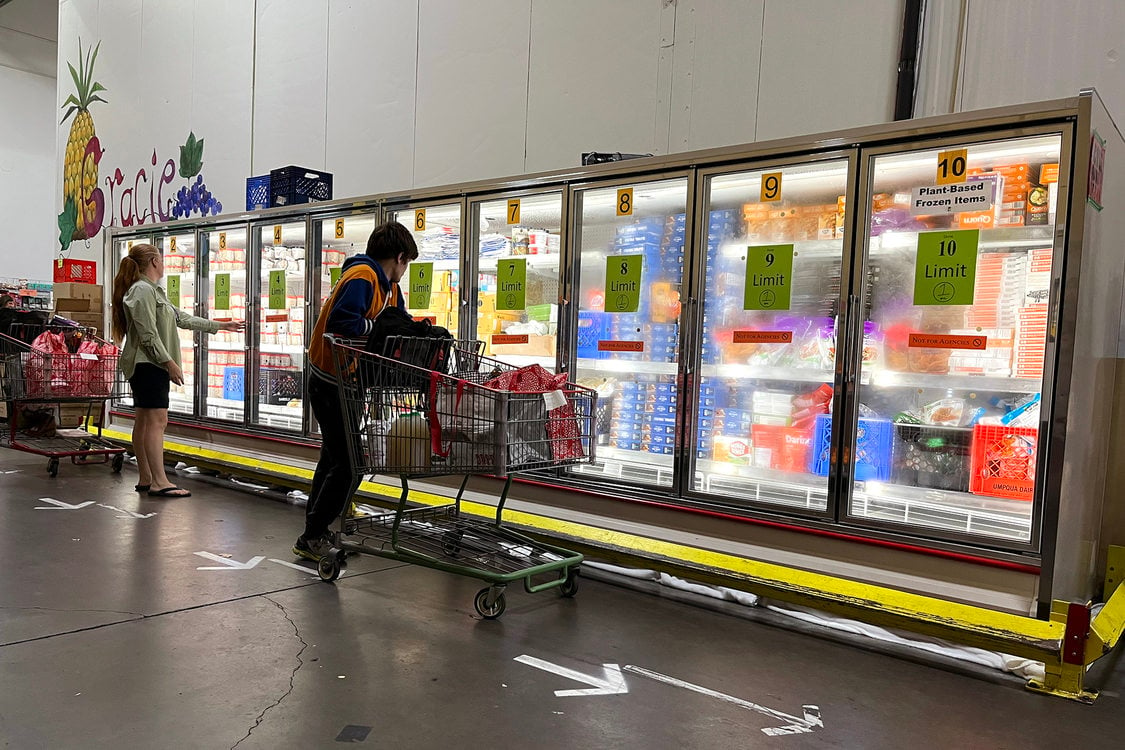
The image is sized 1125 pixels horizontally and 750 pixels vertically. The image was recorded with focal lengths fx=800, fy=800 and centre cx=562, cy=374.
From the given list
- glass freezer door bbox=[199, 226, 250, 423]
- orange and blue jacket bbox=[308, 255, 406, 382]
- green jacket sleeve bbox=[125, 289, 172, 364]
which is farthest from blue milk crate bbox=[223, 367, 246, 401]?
orange and blue jacket bbox=[308, 255, 406, 382]

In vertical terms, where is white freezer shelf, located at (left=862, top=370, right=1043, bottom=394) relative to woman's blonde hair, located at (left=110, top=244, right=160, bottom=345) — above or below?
below

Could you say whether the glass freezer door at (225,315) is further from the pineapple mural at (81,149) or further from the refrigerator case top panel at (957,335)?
the refrigerator case top panel at (957,335)

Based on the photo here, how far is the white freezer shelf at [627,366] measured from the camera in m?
4.46

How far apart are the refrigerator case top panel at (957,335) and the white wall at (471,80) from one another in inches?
47.4

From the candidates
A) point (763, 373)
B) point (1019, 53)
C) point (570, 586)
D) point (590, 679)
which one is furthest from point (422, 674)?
point (1019, 53)

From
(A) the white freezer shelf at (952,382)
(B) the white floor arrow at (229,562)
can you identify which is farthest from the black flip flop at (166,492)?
(A) the white freezer shelf at (952,382)

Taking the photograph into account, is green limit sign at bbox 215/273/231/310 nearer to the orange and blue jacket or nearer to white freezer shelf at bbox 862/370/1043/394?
the orange and blue jacket

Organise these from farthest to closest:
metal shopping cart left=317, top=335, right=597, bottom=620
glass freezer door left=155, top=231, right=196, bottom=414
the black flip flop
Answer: glass freezer door left=155, top=231, right=196, bottom=414
the black flip flop
metal shopping cart left=317, top=335, right=597, bottom=620

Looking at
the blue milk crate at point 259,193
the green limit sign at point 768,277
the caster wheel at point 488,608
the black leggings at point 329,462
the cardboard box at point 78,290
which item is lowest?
the caster wheel at point 488,608

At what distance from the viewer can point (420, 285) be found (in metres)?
5.53

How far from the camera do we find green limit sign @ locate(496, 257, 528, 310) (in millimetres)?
4953

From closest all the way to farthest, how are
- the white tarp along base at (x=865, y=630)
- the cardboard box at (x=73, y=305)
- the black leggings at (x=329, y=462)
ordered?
the white tarp along base at (x=865, y=630)
the black leggings at (x=329, y=462)
the cardboard box at (x=73, y=305)

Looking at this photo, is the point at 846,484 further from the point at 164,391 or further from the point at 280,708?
the point at 164,391

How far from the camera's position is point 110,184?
10516mm
